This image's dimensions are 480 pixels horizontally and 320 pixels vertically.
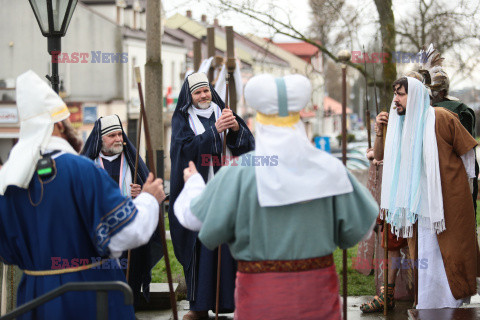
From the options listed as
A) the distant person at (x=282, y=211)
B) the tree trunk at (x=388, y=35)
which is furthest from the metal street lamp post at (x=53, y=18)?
the tree trunk at (x=388, y=35)

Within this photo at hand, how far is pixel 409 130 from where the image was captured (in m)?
5.47

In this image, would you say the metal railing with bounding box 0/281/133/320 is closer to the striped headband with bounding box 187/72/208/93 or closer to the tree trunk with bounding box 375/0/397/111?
the striped headband with bounding box 187/72/208/93

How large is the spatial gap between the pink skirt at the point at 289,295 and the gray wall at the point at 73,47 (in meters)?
29.2

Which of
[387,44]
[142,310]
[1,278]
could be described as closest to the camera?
[1,278]

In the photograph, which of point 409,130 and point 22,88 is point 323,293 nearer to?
point 22,88

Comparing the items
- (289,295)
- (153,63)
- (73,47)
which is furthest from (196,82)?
(73,47)

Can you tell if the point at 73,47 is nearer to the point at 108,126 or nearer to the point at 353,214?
the point at 108,126

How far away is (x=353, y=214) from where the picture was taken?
3355mm

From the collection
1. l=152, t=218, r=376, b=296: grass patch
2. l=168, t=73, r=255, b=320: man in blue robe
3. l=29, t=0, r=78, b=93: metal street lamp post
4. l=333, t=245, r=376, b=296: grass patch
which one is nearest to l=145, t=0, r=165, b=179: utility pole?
l=152, t=218, r=376, b=296: grass patch

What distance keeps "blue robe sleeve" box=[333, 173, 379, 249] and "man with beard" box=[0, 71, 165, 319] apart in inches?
37.2

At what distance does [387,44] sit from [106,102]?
24663 mm

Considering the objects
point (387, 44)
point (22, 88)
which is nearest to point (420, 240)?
point (22, 88)

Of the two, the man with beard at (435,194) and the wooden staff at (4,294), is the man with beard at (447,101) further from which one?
the wooden staff at (4,294)

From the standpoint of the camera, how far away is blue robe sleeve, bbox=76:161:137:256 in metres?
3.32
